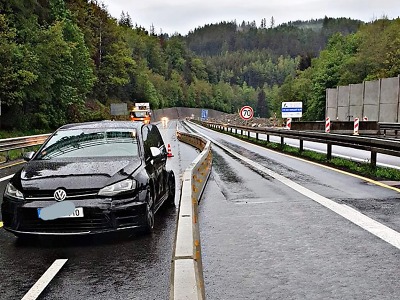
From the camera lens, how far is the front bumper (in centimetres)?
562

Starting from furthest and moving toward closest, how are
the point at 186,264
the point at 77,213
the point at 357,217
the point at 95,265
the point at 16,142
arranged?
the point at 16,142 < the point at 357,217 < the point at 77,213 < the point at 95,265 < the point at 186,264

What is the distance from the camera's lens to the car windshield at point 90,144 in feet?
22.8

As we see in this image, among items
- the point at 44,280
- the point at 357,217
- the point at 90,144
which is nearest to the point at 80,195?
the point at 44,280

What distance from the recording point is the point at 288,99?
129375 millimetres

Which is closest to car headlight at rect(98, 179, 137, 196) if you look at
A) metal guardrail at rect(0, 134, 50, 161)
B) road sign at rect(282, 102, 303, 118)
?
metal guardrail at rect(0, 134, 50, 161)

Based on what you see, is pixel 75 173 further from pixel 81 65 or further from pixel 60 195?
pixel 81 65

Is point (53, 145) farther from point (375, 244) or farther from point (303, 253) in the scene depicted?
point (375, 244)

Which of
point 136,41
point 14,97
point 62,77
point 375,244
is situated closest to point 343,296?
point 375,244

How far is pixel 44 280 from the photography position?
4652 mm

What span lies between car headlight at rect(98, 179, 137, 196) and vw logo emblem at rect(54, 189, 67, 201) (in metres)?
0.41

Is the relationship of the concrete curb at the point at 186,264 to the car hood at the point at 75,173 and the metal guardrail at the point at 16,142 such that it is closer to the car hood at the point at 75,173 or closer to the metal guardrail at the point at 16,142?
the car hood at the point at 75,173

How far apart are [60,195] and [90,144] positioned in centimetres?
169

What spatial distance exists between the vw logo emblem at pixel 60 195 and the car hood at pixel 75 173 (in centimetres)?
6

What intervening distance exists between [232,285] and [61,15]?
5589 cm
